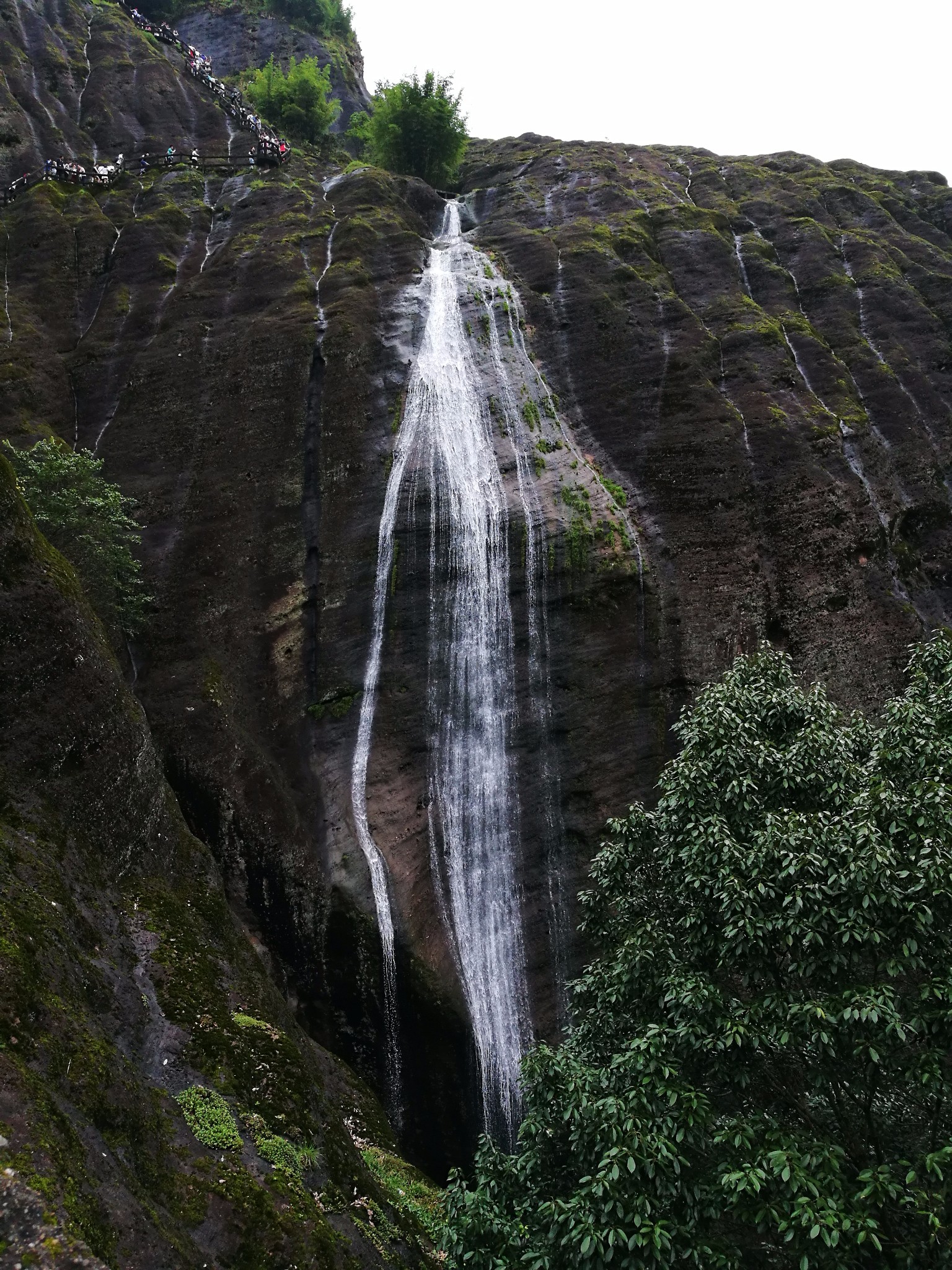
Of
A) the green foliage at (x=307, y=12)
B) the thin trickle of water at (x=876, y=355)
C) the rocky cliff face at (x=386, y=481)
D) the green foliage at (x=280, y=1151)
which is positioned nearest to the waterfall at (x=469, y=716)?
the rocky cliff face at (x=386, y=481)

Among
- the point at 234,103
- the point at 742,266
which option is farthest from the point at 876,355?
the point at 234,103

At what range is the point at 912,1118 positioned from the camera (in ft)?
26.5

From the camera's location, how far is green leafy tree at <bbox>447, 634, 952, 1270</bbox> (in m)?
6.69

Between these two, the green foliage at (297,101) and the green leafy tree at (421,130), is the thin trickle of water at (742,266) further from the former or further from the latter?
the green foliage at (297,101)

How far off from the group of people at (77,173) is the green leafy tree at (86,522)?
14637 millimetres

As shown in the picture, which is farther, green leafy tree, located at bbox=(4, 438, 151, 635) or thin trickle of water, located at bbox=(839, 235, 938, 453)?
thin trickle of water, located at bbox=(839, 235, 938, 453)

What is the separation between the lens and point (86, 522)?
603 inches

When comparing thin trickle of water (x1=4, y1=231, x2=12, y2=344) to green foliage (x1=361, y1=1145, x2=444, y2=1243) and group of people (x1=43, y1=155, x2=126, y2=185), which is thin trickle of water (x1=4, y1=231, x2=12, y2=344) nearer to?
group of people (x1=43, y1=155, x2=126, y2=185)

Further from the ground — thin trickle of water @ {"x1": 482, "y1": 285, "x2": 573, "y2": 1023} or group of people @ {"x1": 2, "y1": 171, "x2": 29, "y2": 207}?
group of people @ {"x1": 2, "y1": 171, "x2": 29, "y2": 207}

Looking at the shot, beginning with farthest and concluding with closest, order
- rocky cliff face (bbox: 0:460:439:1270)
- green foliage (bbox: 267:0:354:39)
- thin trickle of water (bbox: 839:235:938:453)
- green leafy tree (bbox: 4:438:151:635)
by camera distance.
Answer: green foliage (bbox: 267:0:354:39) < thin trickle of water (bbox: 839:235:938:453) < green leafy tree (bbox: 4:438:151:635) < rocky cliff face (bbox: 0:460:439:1270)

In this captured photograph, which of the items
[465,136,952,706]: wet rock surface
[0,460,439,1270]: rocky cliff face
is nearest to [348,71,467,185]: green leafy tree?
[465,136,952,706]: wet rock surface

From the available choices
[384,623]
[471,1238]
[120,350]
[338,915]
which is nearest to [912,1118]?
[471,1238]

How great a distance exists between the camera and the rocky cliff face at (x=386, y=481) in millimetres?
14461

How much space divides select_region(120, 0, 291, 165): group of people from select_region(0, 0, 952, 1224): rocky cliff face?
4.23 m
